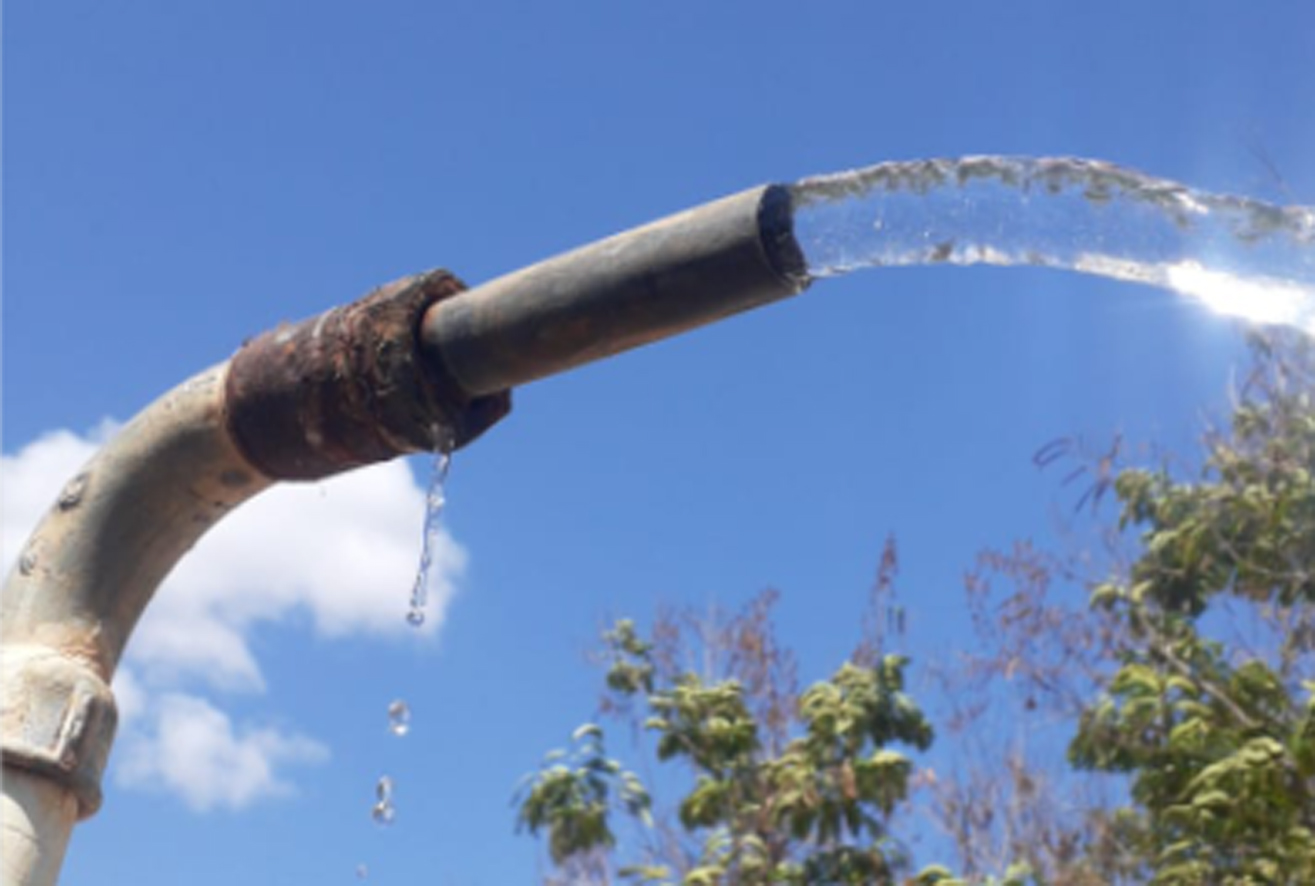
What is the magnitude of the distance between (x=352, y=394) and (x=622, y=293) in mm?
407

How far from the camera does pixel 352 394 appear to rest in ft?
5.98

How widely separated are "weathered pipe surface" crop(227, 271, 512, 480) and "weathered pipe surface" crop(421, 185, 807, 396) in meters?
0.04

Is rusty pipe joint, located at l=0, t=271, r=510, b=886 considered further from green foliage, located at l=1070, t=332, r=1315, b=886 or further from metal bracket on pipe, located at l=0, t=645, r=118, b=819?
green foliage, located at l=1070, t=332, r=1315, b=886

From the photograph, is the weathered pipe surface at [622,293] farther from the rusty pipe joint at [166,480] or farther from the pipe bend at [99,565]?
the pipe bend at [99,565]

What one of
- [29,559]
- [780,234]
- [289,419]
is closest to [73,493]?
[29,559]

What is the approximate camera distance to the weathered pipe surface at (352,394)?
70.7 inches

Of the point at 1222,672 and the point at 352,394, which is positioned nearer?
the point at 352,394

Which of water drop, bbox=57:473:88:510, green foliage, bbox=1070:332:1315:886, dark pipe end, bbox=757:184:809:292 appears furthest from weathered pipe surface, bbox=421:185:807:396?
green foliage, bbox=1070:332:1315:886

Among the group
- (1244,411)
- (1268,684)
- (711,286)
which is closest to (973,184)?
(711,286)

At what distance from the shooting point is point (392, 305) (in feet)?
5.94

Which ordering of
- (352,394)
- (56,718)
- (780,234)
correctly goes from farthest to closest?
(352,394) → (56,718) → (780,234)

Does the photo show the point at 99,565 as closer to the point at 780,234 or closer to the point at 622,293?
the point at 622,293

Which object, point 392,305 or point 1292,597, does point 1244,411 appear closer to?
point 1292,597

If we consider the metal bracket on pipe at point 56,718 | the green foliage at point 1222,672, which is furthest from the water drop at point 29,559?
Result: the green foliage at point 1222,672
